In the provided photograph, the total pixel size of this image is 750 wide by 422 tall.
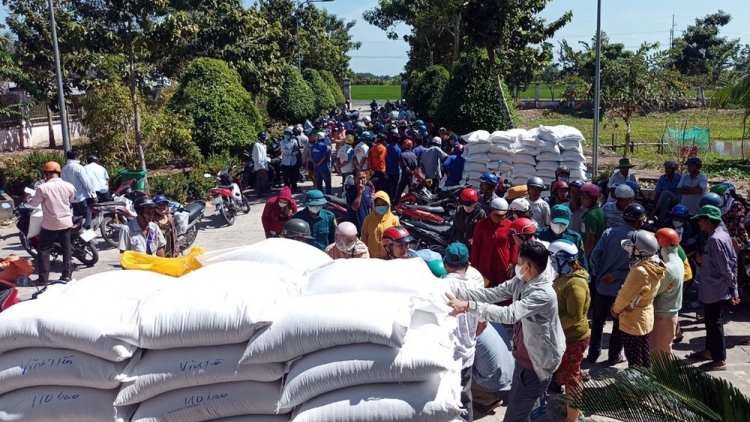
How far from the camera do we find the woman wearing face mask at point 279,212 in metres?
7.07

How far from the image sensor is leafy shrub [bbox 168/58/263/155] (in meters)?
16.3

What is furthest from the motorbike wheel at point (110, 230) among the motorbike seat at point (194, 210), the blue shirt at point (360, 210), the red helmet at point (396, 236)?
the red helmet at point (396, 236)

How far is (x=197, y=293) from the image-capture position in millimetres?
3420

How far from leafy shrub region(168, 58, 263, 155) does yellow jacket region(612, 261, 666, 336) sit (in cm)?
1274

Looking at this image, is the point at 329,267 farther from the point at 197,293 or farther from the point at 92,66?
the point at 92,66

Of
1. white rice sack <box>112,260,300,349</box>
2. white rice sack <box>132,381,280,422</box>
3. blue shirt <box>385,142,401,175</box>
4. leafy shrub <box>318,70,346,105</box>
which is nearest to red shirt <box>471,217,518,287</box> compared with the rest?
white rice sack <box>112,260,300,349</box>

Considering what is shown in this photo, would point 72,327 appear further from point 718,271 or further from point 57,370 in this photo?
point 718,271

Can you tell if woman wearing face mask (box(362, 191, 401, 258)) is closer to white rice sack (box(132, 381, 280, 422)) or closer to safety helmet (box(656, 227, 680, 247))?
safety helmet (box(656, 227, 680, 247))

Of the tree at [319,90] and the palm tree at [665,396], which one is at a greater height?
the tree at [319,90]

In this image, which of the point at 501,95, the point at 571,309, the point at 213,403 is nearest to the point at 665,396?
the point at 571,309

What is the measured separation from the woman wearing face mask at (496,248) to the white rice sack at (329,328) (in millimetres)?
2947

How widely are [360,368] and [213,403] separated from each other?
0.77m

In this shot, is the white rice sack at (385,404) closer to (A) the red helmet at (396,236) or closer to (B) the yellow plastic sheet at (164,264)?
(B) the yellow plastic sheet at (164,264)

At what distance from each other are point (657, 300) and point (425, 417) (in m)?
2.96
